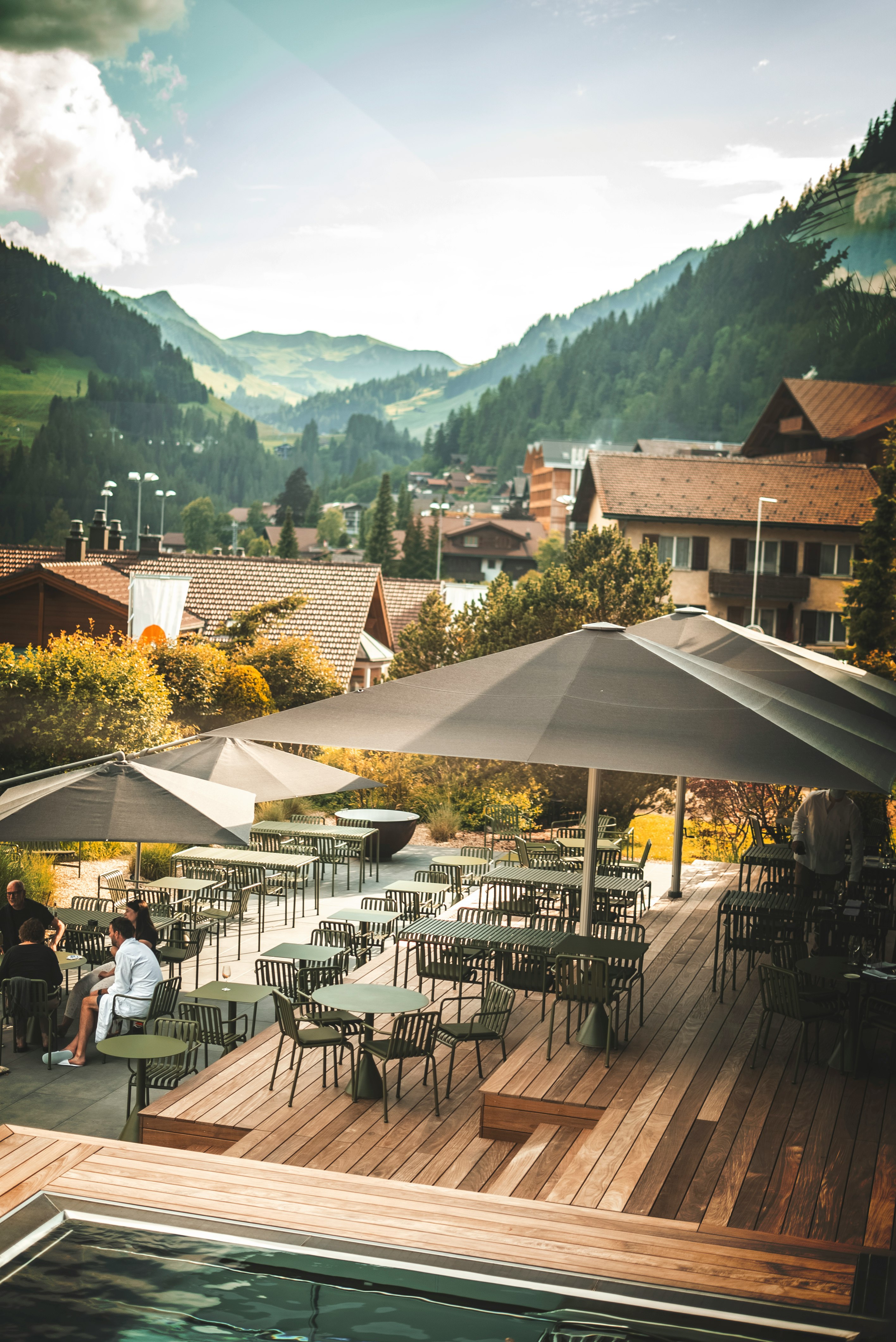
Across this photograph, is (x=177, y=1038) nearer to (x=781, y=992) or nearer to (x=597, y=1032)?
(x=597, y=1032)

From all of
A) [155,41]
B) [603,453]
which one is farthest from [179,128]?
[603,453]

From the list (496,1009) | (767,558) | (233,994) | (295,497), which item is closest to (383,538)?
(295,497)

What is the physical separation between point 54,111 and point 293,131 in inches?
612

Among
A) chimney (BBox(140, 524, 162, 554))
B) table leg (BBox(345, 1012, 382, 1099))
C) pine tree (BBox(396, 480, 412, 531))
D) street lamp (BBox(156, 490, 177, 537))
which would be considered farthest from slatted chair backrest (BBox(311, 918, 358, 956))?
pine tree (BBox(396, 480, 412, 531))

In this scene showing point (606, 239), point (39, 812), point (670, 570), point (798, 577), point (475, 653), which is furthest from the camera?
point (606, 239)

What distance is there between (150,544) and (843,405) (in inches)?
1125

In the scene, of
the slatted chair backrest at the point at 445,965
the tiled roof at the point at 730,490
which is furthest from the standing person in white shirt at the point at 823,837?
the tiled roof at the point at 730,490

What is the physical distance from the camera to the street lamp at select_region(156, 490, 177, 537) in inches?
2388

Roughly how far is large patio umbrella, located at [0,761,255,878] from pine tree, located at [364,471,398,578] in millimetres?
69458

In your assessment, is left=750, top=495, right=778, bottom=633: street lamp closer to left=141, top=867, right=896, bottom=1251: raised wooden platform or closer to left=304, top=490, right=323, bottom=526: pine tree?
left=141, top=867, right=896, bottom=1251: raised wooden platform

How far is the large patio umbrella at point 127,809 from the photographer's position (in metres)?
7.89

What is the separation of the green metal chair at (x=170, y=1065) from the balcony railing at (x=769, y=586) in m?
32.7

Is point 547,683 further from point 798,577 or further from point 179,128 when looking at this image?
point 179,128

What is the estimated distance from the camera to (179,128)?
198ft
